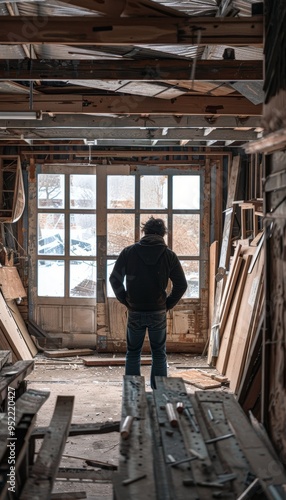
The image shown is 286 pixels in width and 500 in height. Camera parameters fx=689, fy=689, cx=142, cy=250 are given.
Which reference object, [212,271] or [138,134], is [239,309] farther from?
[138,134]

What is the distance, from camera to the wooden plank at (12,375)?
167 inches

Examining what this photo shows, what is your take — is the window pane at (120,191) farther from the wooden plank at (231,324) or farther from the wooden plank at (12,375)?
the wooden plank at (12,375)

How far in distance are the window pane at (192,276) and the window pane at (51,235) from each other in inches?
70.7

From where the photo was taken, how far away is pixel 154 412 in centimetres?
371

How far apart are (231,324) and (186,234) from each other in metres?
1.95

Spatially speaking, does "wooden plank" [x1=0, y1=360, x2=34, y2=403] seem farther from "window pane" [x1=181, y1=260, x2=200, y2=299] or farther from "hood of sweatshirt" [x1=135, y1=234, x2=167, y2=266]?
"window pane" [x1=181, y1=260, x2=200, y2=299]

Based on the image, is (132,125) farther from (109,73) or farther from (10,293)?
(10,293)

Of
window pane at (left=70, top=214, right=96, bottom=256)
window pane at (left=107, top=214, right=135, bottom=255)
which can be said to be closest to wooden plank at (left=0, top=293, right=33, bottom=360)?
window pane at (left=70, top=214, right=96, bottom=256)

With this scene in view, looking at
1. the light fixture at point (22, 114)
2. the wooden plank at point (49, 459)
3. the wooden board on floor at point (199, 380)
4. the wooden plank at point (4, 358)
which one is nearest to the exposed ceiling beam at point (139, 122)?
the light fixture at point (22, 114)

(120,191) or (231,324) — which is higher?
(120,191)

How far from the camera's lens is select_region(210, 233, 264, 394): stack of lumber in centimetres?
761

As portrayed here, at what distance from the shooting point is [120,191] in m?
9.96

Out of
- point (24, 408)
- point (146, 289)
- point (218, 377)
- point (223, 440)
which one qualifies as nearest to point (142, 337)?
point (146, 289)

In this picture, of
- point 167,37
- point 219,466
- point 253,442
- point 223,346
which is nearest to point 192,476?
point 219,466
